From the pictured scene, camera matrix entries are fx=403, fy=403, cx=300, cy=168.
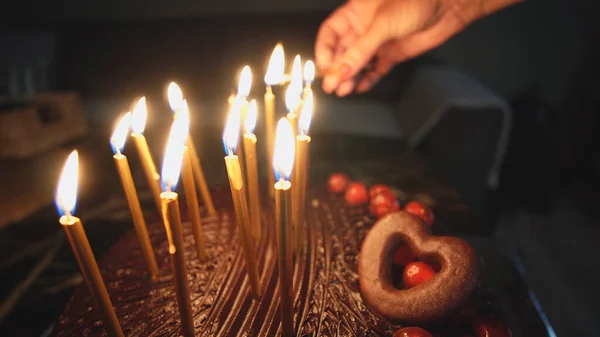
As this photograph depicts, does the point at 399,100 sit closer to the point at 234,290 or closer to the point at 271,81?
the point at 271,81

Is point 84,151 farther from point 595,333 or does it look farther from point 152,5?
point 595,333

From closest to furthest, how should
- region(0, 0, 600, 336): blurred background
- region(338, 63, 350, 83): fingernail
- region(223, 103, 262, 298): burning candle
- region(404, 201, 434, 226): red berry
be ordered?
region(223, 103, 262, 298): burning candle → region(404, 201, 434, 226): red berry → region(338, 63, 350, 83): fingernail → region(0, 0, 600, 336): blurred background

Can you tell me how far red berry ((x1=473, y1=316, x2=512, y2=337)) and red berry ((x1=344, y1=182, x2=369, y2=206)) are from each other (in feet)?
2.19

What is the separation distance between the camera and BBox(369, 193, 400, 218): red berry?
156 centimetres

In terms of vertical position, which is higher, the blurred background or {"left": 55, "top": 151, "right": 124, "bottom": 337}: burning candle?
{"left": 55, "top": 151, "right": 124, "bottom": 337}: burning candle

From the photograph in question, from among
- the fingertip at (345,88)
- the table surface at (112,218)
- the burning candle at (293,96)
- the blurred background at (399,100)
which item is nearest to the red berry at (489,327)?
the table surface at (112,218)

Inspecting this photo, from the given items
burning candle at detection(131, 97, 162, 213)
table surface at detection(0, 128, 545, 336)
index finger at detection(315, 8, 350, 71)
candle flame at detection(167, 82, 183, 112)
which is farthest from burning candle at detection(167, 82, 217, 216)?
index finger at detection(315, 8, 350, 71)

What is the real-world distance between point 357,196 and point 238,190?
0.82 m

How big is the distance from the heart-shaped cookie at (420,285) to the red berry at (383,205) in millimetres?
266

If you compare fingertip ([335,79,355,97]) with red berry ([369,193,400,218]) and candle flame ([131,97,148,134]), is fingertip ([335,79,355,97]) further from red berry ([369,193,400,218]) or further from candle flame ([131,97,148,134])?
candle flame ([131,97,148,134])

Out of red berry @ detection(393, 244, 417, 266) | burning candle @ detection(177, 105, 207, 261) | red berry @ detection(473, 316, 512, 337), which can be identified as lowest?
red berry @ detection(473, 316, 512, 337)

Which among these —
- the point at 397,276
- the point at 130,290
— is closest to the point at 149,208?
the point at 130,290

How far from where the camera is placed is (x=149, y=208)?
7.14 feet

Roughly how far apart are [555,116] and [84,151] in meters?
4.42
